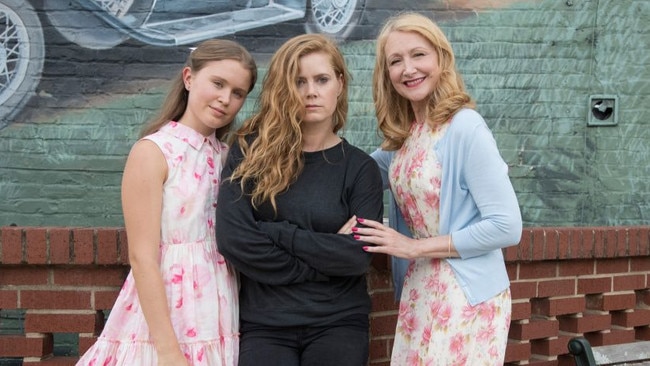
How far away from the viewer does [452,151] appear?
278 centimetres

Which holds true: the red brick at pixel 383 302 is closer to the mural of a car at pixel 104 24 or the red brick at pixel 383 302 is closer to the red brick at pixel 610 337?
the red brick at pixel 610 337

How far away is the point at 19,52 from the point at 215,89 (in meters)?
3.20

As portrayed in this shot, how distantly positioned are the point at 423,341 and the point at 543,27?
3.72 m

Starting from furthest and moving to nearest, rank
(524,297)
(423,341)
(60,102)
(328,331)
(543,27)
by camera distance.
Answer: (543,27)
(60,102)
(524,297)
(423,341)
(328,331)

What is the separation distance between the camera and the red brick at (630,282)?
416cm

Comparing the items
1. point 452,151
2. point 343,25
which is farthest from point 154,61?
point 452,151

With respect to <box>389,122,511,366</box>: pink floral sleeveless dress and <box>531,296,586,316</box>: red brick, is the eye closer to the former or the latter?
<box>389,122,511,366</box>: pink floral sleeveless dress

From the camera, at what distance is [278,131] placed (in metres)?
2.81

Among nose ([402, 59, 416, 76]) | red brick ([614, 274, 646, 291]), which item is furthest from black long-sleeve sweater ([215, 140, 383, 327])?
red brick ([614, 274, 646, 291])

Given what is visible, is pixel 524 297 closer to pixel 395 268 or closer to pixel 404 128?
pixel 395 268

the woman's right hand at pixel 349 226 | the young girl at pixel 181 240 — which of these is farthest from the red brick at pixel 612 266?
the young girl at pixel 181 240

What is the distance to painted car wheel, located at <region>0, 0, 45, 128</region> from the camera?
5434mm

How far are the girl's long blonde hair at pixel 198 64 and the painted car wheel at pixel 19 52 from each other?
9.56 feet

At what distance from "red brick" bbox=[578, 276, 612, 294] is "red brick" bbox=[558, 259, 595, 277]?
4cm
